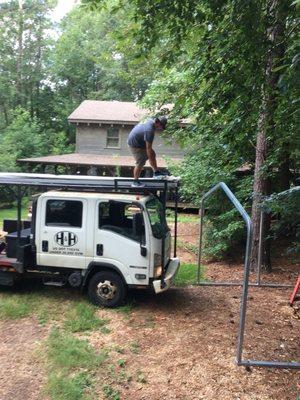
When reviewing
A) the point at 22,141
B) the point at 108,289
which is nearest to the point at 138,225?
the point at 108,289

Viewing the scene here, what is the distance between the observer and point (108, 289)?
7418 mm

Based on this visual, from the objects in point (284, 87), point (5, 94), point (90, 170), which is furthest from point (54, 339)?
point (5, 94)

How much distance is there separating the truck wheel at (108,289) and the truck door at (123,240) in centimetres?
23

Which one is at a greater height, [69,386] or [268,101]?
[268,101]

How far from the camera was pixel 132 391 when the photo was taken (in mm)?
4902

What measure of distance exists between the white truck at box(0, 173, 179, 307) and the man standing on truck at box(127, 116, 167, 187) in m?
0.31

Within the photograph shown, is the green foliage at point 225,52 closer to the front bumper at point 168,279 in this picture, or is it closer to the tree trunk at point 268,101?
the tree trunk at point 268,101

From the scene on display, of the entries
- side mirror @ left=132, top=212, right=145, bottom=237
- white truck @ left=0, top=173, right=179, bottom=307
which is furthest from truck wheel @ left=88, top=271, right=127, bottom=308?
side mirror @ left=132, top=212, right=145, bottom=237

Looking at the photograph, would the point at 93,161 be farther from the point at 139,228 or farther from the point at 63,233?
the point at 139,228

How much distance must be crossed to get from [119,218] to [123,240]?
18.7 inches

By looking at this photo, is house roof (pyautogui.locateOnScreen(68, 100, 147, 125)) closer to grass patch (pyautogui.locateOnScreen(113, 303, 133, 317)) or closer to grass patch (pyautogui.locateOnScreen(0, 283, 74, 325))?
grass patch (pyautogui.locateOnScreen(0, 283, 74, 325))

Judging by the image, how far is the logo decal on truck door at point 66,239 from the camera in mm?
7500

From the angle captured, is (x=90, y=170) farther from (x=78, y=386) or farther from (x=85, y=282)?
(x=78, y=386)

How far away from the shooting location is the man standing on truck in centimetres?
756
